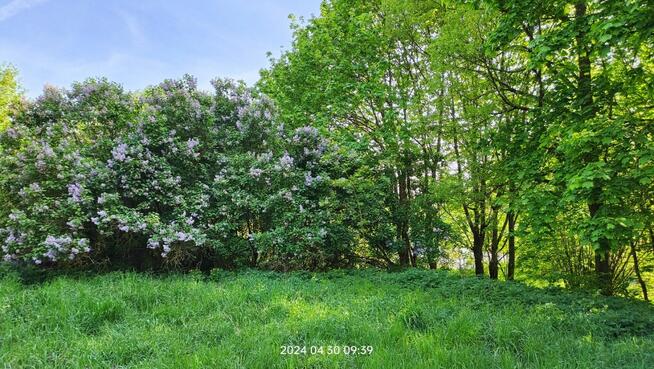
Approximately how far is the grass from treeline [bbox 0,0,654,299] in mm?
983

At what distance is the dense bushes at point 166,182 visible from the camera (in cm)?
595

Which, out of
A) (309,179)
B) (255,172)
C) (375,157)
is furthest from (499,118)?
(255,172)

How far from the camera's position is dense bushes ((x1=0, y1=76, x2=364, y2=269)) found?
595 centimetres

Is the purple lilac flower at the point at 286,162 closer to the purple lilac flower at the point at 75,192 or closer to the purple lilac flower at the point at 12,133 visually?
the purple lilac flower at the point at 75,192

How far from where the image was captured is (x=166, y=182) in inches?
258

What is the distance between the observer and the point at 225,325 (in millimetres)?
3561

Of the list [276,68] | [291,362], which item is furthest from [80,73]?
[291,362]

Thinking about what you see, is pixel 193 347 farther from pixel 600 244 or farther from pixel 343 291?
pixel 600 244

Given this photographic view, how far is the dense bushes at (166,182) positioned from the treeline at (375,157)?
37 millimetres

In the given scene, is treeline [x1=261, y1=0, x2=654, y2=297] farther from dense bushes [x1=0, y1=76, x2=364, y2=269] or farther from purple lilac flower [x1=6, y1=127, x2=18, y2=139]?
purple lilac flower [x1=6, y1=127, x2=18, y2=139]

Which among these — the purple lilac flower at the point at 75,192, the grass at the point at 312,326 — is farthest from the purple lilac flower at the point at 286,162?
the purple lilac flower at the point at 75,192

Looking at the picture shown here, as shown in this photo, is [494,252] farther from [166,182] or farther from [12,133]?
[12,133]

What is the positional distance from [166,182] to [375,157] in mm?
4526
